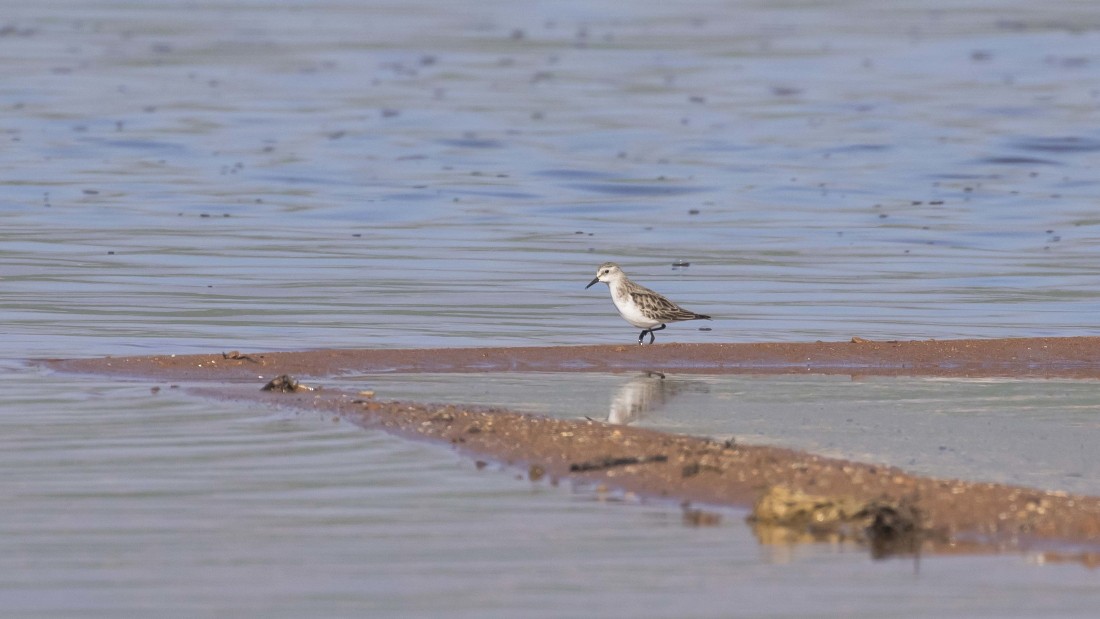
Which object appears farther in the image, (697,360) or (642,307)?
(642,307)

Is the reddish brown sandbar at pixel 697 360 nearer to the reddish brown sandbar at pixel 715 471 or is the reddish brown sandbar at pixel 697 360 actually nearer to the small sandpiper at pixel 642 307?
the small sandpiper at pixel 642 307

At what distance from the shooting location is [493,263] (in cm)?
2128

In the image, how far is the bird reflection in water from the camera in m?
11.5

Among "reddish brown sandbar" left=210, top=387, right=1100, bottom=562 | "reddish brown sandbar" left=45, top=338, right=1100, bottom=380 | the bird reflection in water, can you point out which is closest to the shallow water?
"reddish brown sandbar" left=210, top=387, right=1100, bottom=562

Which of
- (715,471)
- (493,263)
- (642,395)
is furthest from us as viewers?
(493,263)

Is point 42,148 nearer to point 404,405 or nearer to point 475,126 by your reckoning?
point 475,126

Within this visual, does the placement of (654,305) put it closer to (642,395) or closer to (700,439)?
(642,395)

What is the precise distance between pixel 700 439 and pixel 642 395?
2006 millimetres

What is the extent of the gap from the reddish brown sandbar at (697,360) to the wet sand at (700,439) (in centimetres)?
1

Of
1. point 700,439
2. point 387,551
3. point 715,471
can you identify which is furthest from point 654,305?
point 387,551

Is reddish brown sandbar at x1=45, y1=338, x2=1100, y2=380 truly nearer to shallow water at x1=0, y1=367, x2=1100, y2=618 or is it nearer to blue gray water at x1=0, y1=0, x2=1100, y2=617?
blue gray water at x1=0, y1=0, x2=1100, y2=617

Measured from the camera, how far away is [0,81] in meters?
43.1

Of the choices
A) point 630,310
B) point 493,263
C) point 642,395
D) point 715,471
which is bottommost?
point 715,471

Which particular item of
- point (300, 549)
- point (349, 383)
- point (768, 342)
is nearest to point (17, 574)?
point (300, 549)
